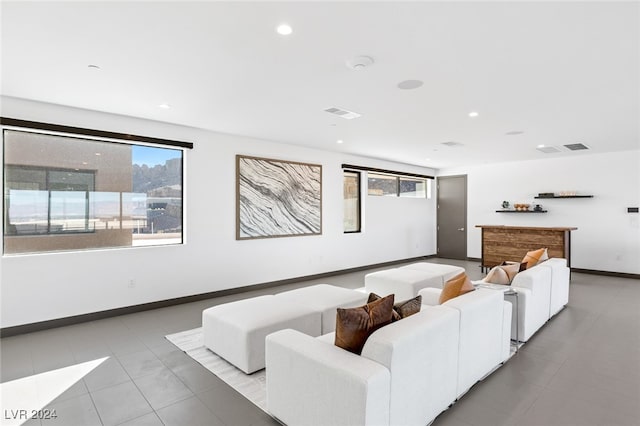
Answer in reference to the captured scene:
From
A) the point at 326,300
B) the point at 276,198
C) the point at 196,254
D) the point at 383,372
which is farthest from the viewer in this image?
the point at 276,198

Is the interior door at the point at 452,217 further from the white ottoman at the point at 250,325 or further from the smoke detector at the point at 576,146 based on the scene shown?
the white ottoman at the point at 250,325

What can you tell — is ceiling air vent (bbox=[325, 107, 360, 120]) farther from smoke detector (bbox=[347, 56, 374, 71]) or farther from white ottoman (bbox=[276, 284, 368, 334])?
white ottoman (bbox=[276, 284, 368, 334])

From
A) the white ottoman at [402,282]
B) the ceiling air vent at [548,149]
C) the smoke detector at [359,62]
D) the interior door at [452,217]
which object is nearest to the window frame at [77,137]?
the white ottoman at [402,282]

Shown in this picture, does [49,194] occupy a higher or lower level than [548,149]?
lower

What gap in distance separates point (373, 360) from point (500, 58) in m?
2.55

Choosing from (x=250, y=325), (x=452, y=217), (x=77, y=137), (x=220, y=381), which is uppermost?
(x=77, y=137)

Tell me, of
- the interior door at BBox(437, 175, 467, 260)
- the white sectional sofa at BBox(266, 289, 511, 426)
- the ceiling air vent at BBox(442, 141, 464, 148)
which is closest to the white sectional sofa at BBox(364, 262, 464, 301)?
the white sectional sofa at BBox(266, 289, 511, 426)

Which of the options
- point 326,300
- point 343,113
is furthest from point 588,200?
point 326,300

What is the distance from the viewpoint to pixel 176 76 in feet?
10.4

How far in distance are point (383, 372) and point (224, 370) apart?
68.3 inches

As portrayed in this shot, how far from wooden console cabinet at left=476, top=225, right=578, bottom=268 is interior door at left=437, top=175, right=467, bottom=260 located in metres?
1.80

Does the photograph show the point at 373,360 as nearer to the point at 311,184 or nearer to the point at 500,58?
the point at 500,58

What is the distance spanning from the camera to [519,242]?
711cm

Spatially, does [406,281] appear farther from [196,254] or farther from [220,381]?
[196,254]
